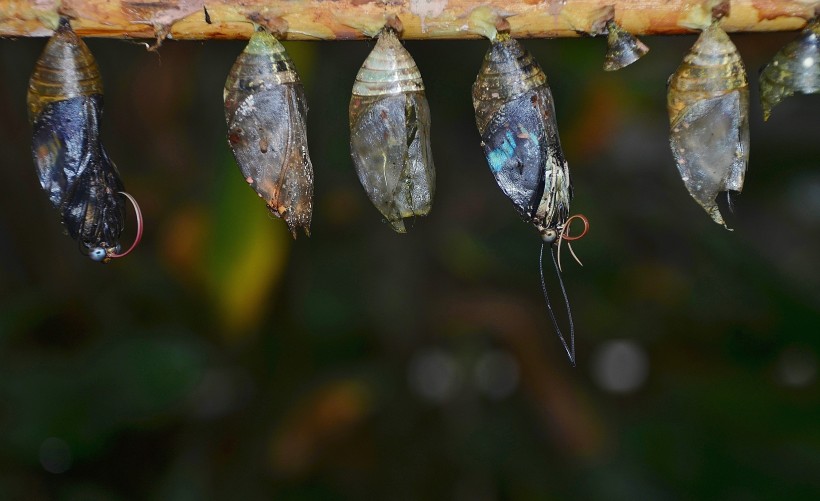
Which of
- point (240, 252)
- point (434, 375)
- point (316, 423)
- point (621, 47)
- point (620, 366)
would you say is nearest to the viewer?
point (621, 47)

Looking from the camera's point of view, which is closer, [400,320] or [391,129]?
[391,129]

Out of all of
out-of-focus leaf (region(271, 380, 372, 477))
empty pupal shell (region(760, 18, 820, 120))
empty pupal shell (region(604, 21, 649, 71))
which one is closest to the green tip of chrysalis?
empty pupal shell (region(604, 21, 649, 71))

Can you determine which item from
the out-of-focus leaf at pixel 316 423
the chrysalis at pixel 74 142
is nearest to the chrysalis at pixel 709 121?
the chrysalis at pixel 74 142

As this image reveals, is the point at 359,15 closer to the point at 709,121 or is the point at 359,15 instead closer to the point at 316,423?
the point at 709,121

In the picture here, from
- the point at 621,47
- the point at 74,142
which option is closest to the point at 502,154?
the point at 621,47

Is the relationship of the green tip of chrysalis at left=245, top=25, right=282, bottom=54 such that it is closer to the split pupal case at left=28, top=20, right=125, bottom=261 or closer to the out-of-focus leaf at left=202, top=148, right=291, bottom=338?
the split pupal case at left=28, top=20, right=125, bottom=261

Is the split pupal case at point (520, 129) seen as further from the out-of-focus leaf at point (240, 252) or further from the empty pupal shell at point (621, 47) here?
the out-of-focus leaf at point (240, 252)
